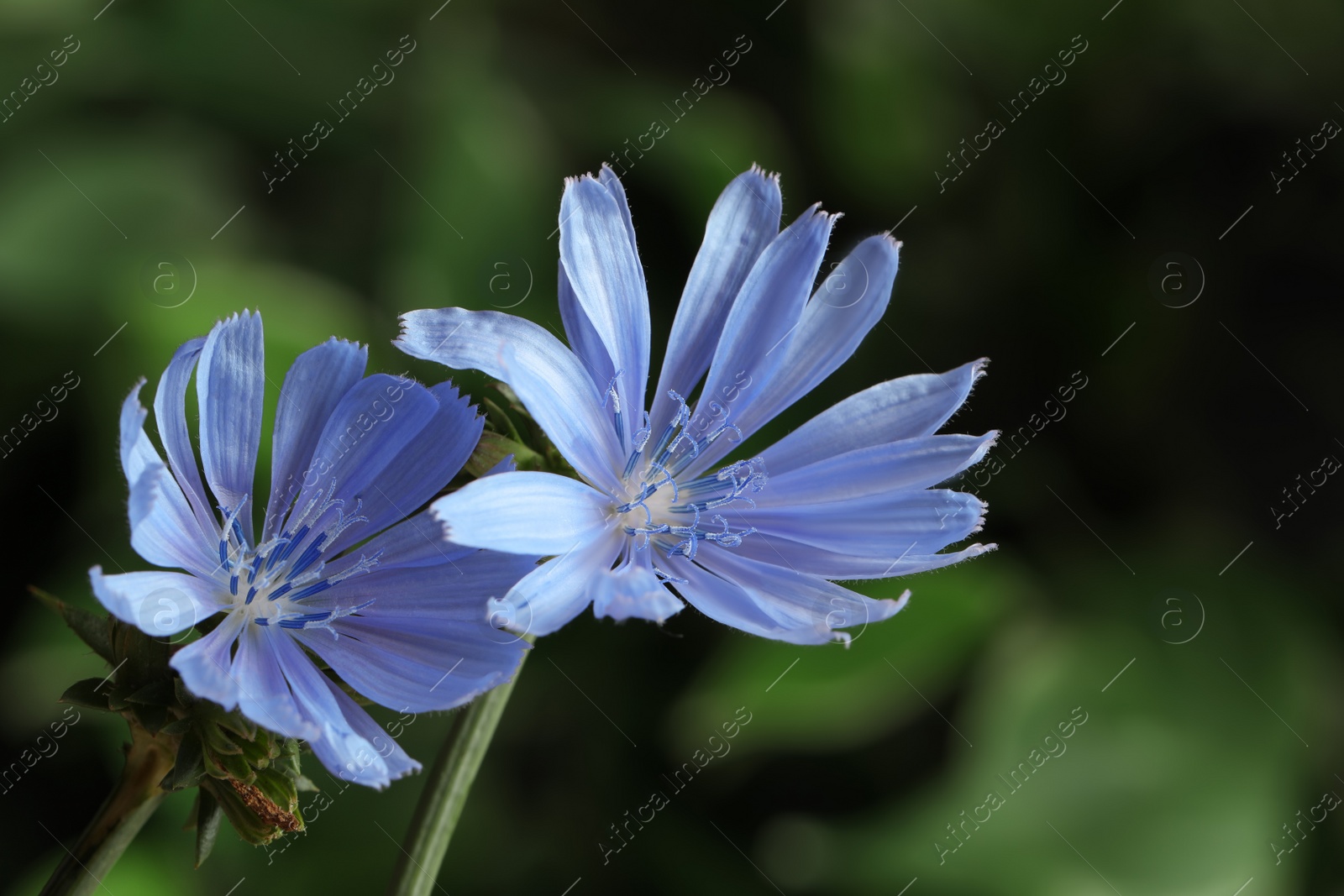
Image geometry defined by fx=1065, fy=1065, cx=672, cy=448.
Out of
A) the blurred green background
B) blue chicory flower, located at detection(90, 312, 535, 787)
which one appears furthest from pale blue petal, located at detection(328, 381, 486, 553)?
the blurred green background

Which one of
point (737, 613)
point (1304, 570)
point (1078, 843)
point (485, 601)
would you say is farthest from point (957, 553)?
point (1304, 570)

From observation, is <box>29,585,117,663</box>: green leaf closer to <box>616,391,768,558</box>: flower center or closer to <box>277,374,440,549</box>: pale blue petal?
<box>277,374,440,549</box>: pale blue petal

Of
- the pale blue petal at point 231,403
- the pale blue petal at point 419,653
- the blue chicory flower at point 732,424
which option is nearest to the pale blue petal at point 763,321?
the blue chicory flower at point 732,424

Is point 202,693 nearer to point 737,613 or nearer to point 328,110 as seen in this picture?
point 737,613

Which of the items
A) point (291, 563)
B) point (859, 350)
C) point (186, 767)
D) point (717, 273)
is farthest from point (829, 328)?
point (859, 350)

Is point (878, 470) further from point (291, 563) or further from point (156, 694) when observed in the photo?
point (156, 694)

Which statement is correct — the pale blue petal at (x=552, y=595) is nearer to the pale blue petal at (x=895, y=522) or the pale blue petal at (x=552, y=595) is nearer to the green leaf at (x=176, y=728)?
the pale blue petal at (x=895, y=522)
